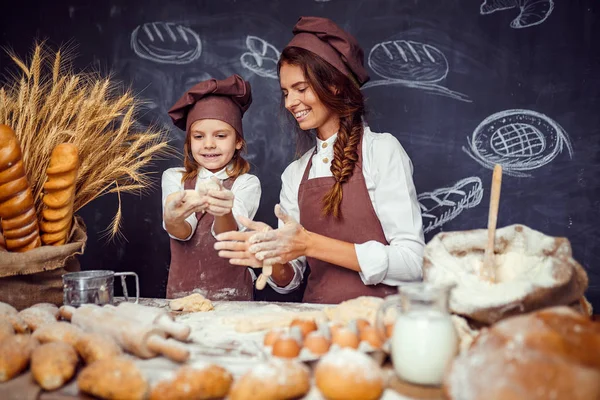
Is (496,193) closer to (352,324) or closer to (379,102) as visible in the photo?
(352,324)

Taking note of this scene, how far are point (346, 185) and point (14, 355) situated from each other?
1593mm

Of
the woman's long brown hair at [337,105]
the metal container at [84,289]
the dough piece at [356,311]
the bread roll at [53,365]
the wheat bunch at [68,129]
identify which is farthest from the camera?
the woman's long brown hair at [337,105]

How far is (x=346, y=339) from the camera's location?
1.25m

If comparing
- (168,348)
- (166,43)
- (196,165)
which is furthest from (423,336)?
(166,43)

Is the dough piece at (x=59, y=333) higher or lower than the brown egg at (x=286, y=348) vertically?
higher

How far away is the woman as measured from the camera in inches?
87.4

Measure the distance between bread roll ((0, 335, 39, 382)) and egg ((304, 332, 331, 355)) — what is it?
67 cm

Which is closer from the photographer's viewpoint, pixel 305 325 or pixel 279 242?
pixel 305 325

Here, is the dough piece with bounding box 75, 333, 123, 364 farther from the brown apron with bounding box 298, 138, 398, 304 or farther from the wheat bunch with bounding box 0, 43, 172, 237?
the brown apron with bounding box 298, 138, 398, 304

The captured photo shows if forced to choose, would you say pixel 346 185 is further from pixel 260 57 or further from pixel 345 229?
pixel 260 57

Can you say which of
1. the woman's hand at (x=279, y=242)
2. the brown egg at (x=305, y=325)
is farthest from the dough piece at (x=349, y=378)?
the woman's hand at (x=279, y=242)

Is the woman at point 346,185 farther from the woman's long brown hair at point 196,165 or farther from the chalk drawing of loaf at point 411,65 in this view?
the chalk drawing of loaf at point 411,65

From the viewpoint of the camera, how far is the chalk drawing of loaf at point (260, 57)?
3.47 meters

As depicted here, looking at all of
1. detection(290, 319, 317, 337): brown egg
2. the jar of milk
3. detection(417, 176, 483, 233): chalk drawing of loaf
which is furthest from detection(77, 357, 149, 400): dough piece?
detection(417, 176, 483, 233): chalk drawing of loaf
